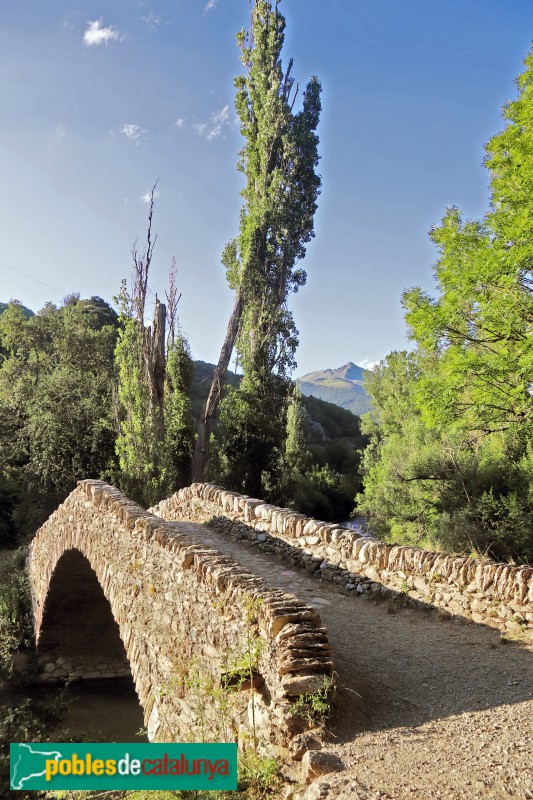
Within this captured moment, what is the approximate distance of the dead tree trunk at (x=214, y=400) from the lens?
18.7 m

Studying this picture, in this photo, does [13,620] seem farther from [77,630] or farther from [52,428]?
[52,428]

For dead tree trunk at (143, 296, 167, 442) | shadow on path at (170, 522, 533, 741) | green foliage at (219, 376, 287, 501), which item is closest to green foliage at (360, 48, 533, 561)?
shadow on path at (170, 522, 533, 741)

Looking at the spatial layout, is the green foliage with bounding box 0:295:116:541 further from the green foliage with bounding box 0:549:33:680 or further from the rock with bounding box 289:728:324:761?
the rock with bounding box 289:728:324:761

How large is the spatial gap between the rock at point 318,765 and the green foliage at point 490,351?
6983mm

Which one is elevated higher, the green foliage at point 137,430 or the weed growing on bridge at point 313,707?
the green foliage at point 137,430

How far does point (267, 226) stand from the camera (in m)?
19.4

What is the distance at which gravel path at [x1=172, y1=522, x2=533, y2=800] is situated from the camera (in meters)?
2.81

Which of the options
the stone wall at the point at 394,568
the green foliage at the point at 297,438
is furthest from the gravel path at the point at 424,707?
the green foliage at the point at 297,438

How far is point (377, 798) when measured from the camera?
268cm

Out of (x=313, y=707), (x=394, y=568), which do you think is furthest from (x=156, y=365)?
(x=313, y=707)

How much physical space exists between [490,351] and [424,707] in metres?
8.66

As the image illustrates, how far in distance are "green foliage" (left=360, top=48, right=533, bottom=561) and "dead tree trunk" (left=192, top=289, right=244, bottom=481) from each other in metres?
7.76

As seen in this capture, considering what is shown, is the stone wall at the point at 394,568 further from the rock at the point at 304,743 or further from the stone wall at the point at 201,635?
the rock at the point at 304,743

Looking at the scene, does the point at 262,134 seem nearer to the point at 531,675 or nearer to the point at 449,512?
the point at 449,512
